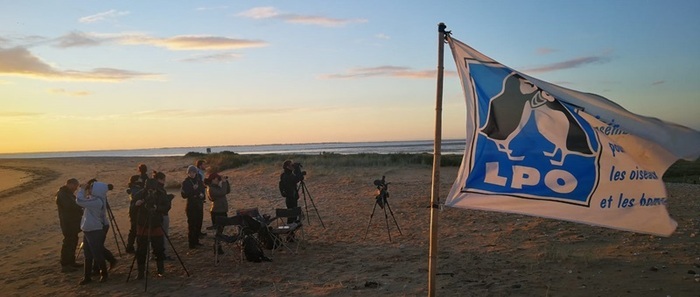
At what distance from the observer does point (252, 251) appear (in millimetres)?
9375

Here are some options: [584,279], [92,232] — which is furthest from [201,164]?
[584,279]

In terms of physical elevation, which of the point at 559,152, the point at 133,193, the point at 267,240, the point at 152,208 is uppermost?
the point at 559,152

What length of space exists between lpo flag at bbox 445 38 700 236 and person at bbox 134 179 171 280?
198 inches

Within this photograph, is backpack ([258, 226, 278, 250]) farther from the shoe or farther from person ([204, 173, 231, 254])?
the shoe

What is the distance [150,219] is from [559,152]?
6020 mm

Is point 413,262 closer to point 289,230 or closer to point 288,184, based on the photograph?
point 289,230

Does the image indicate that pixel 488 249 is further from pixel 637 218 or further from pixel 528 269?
pixel 637 218

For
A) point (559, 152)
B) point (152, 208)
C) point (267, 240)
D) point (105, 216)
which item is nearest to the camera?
point (559, 152)

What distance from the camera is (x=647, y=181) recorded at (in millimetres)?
4383

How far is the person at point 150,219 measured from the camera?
825cm

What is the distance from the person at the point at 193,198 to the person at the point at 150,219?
5.12ft

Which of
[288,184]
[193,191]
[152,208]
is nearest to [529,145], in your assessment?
[152,208]

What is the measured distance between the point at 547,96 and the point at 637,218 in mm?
1227

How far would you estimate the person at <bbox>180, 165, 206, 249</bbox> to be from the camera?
10.2 metres
